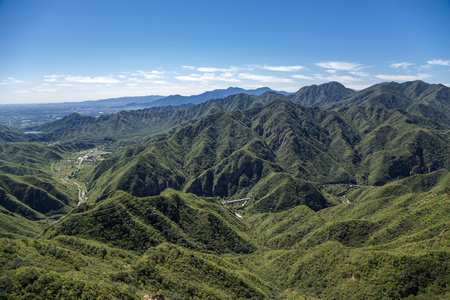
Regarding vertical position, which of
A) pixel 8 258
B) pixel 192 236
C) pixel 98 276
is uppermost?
pixel 8 258

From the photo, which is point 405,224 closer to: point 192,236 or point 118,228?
point 192,236

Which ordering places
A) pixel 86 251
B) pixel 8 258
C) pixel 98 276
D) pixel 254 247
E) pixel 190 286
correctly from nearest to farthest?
pixel 8 258, pixel 98 276, pixel 190 286, pixel 86 251, pixel 254 247

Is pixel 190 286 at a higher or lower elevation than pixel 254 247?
higher

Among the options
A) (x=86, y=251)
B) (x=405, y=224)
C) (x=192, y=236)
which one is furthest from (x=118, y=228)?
(x=405, y=224)

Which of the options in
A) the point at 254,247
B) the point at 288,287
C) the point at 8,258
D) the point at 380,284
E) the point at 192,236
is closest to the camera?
the point at 8,258

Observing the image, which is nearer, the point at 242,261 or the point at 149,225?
the point at 149,225

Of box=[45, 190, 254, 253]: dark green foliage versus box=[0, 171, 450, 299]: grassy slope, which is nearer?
box=[0, 171, 450, 299]: grassy slope

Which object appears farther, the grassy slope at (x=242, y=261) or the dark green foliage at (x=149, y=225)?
the dark green foliage at (x=149, y=225)

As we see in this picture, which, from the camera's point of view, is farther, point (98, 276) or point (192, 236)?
point (192, 236)

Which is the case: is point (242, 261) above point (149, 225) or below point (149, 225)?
below
